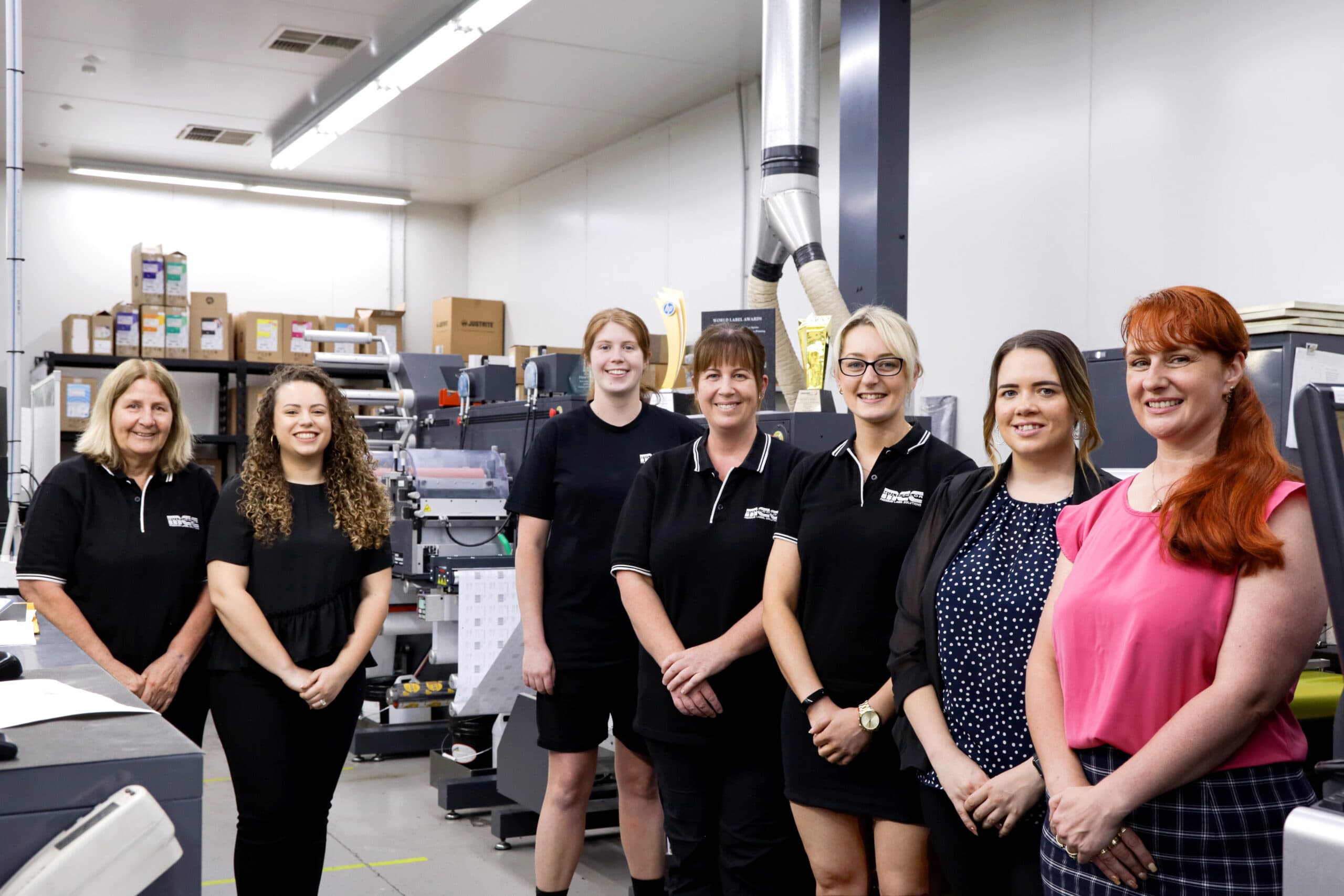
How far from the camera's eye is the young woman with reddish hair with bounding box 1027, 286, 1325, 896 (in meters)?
1.29

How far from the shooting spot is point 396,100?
21.5 feet

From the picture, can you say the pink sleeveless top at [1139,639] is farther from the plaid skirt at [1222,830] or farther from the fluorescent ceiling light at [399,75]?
the fluorescent ceiling light at [399,75]

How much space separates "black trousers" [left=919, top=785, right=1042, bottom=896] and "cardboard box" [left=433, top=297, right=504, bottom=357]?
7151 mm

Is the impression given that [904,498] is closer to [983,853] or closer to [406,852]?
[983,853]

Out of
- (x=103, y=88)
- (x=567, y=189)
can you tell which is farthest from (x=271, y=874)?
(x=567, y=189)

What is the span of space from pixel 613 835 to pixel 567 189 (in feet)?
16.9

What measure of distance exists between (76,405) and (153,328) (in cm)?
79

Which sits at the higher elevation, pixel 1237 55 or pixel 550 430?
pixel 1237 55

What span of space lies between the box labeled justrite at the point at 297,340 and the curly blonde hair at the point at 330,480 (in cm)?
615

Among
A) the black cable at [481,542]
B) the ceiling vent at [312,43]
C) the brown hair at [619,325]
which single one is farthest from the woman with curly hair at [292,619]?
the ceiling vent at [312,43]

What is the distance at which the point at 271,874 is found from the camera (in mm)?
2312

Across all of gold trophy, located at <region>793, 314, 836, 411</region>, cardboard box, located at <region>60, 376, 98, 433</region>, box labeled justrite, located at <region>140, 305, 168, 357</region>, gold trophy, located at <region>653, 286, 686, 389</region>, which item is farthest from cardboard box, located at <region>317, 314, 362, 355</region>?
gold trophy, located at <region>793, 314, 836, 411</region>

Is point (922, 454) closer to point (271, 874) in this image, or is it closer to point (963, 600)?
point (963, 600)

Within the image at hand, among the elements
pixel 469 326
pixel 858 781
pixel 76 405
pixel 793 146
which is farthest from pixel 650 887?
pixel 469 326
